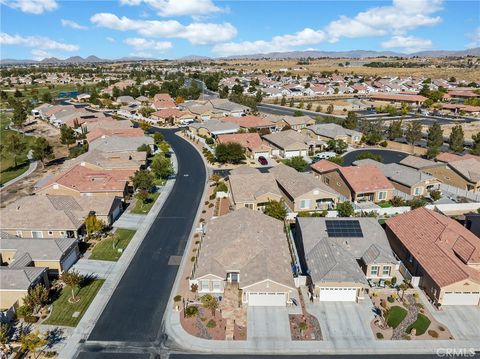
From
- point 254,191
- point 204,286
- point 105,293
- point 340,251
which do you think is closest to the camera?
point 105,293

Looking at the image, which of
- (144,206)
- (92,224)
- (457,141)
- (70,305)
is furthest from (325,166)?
(70,305)

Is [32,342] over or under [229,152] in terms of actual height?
under

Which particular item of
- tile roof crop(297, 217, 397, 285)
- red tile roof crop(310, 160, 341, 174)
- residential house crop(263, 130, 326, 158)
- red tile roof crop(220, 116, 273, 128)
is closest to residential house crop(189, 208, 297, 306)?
tile roof crop(297, 217, 397, 285)

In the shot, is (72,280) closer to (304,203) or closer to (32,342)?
(32,342)

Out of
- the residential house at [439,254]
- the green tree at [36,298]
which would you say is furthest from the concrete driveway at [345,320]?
the green tree at [36,298]

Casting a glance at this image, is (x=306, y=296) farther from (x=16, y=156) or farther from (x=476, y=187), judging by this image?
(x=16, y=156)

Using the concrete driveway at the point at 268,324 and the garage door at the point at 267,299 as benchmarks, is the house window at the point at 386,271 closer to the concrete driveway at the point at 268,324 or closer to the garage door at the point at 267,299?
the garage door at the point at 267,299
